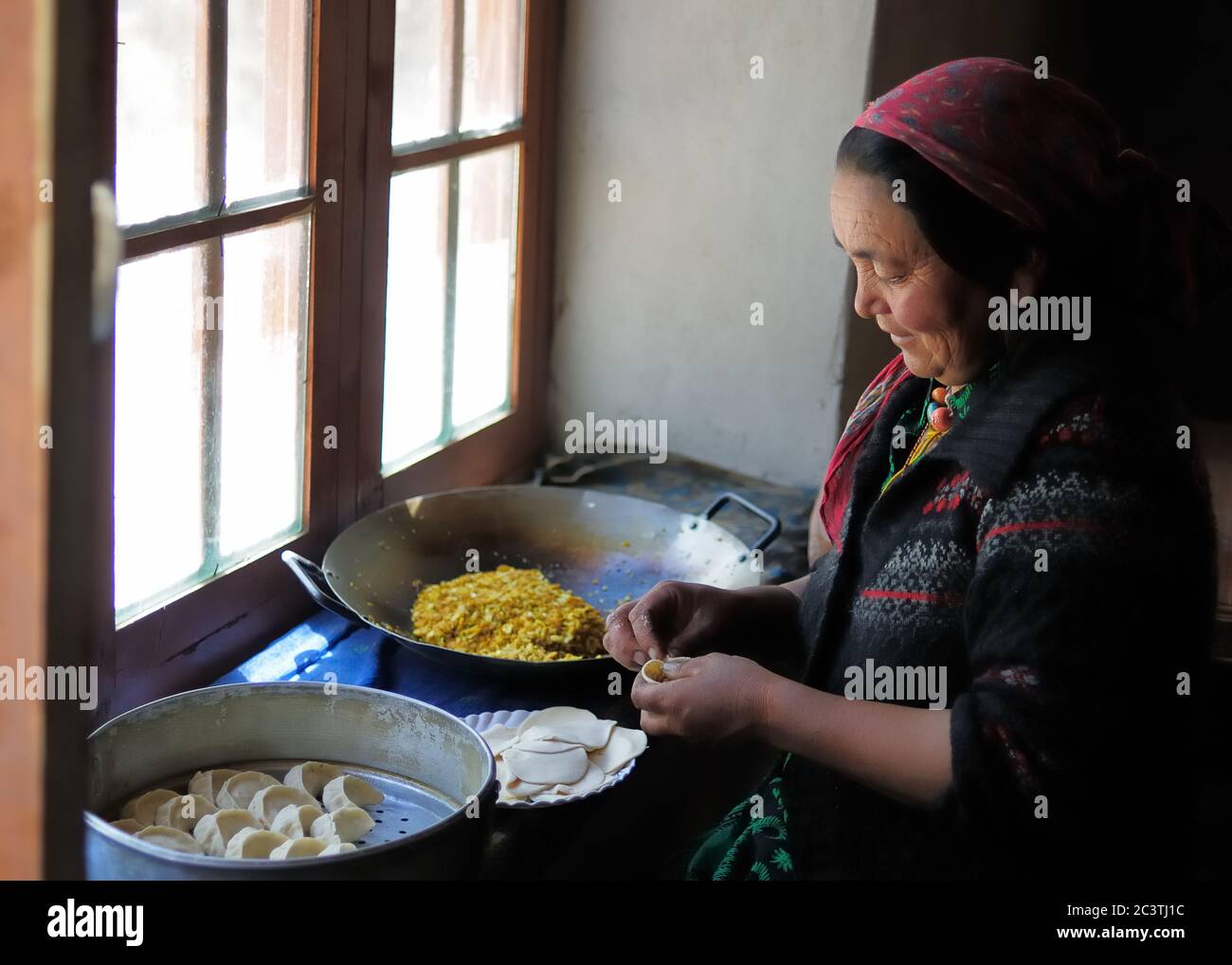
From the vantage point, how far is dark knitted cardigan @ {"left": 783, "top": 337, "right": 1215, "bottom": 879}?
1.11 m

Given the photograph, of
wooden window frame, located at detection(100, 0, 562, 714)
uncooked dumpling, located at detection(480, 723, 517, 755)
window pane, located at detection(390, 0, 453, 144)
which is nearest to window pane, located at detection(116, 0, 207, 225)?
wooden window frame, located at detection(100, 0, 562, 714)

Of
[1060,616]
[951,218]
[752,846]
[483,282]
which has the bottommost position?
[752,846]

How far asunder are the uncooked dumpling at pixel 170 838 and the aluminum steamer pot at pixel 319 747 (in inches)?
3.6

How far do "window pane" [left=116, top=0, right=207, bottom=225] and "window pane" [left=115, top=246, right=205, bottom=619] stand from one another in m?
0.07

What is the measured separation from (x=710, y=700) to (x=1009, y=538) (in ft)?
1.17

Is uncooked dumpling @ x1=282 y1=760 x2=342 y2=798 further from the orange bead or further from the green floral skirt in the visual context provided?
the orange bead

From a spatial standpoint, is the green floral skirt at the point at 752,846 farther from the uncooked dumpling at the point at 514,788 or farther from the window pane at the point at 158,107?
the window pane at the point at 158,107

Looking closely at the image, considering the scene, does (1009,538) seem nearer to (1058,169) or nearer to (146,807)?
(1058,169)

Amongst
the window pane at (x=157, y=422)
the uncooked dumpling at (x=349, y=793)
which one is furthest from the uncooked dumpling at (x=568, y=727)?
the window pane at (x=157, y=422)

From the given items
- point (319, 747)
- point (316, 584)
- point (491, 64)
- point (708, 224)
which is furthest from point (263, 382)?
point (708, 224)

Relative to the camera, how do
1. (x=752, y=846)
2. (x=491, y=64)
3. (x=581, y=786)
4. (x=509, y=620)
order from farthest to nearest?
(x=491, y=64), (x=509, y=620), (x=752, y=846), (x=581, y=786)

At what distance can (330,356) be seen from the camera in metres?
1.80

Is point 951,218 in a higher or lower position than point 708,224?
higher
